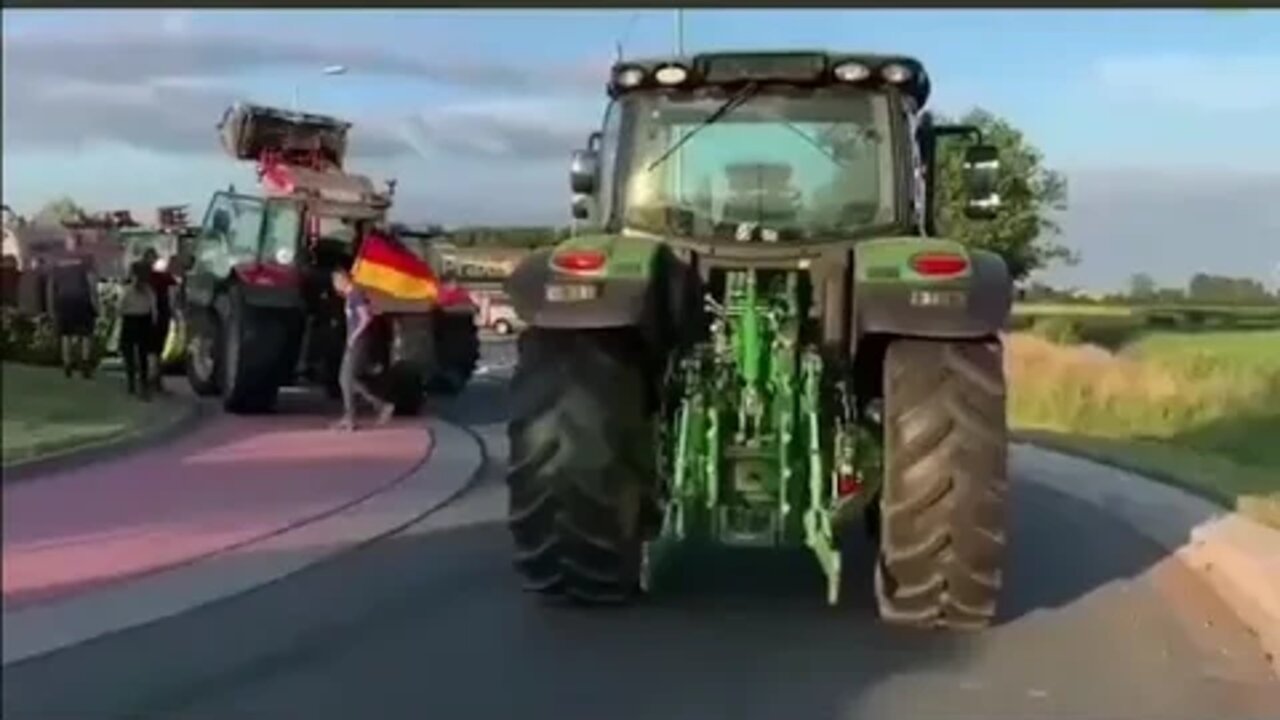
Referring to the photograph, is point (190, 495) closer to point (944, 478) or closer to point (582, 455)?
point (582, 455)

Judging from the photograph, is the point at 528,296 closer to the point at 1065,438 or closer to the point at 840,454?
the point at 840,454

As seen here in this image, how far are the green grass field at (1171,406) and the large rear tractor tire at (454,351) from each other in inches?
48.7

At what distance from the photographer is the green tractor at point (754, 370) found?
16.9ft

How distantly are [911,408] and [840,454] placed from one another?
0.83 ft

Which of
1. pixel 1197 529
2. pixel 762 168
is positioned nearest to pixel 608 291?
pixel 762 168

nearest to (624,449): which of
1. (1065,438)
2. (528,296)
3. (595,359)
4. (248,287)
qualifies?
(595,359)

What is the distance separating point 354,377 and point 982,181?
1.39 metres

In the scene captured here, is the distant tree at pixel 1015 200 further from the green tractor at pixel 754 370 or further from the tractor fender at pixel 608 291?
the tractor fender at pixel 608 291

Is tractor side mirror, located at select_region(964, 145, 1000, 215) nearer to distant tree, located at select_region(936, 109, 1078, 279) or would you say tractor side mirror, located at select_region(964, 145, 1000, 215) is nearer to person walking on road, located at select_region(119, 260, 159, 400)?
distant tree, located at select_region(936, 109, 1078, 279)

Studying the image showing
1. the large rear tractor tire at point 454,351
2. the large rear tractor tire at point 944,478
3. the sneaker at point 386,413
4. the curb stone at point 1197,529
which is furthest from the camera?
the curb stone at point 1197,529

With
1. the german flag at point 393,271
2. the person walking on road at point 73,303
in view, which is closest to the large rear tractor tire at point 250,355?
the german flag at point 393,271

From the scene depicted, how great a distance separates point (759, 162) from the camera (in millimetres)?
5410

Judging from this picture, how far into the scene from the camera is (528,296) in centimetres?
494

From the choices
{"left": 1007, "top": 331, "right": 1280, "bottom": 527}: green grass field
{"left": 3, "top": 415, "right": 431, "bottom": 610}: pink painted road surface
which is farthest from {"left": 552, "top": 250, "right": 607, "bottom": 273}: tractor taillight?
{"left": 1007, "top": 331, "right": 1280, "bottom": 527}: green grass field
